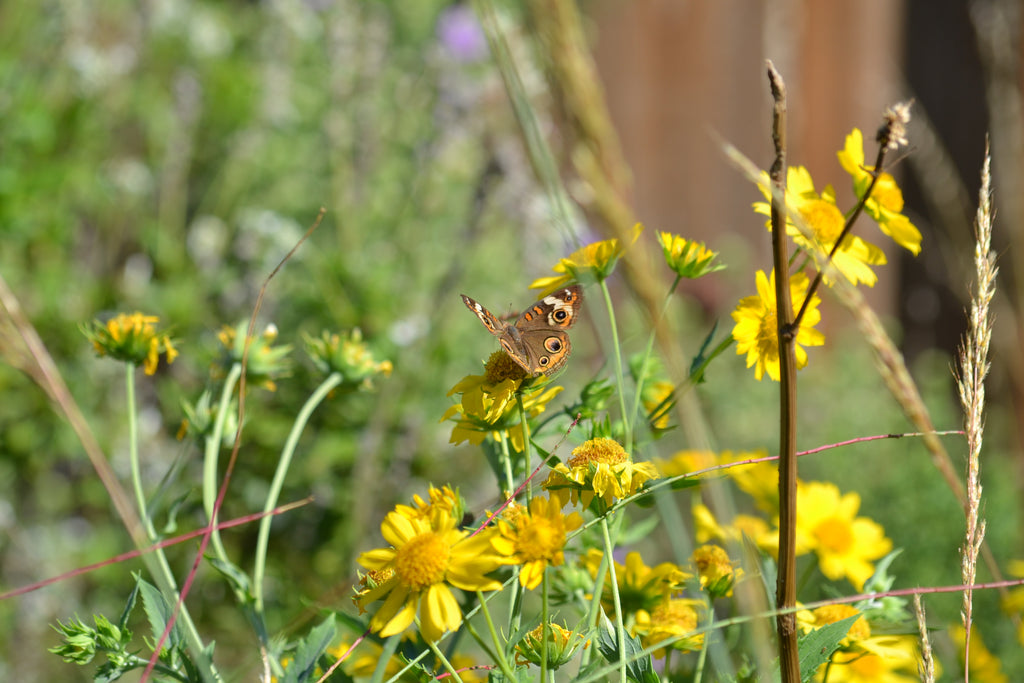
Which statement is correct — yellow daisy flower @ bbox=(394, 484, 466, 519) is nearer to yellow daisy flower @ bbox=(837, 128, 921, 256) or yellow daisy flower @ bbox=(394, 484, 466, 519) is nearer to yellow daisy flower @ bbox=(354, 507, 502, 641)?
yellow daisy flower @ bbox=(354, 507, 502, 641)

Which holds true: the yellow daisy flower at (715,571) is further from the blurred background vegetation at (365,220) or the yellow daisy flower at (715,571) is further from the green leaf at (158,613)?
the blurred background vegetation at (365,220)

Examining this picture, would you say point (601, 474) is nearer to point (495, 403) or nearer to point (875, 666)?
point (495, 403)

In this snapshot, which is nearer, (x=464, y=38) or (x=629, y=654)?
(x=629, y=654)

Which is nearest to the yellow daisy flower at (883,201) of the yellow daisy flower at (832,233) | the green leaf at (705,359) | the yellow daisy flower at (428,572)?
the yellow daisy flower at (832,233)

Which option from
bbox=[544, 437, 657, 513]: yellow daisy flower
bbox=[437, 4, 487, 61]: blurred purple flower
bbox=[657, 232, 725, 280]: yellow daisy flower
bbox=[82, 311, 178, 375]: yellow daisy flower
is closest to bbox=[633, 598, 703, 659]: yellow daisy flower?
bbox=[544, 437, 657, 513]: yellow daisy flower

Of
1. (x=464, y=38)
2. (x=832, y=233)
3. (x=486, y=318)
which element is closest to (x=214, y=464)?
(x=486, y=318)
